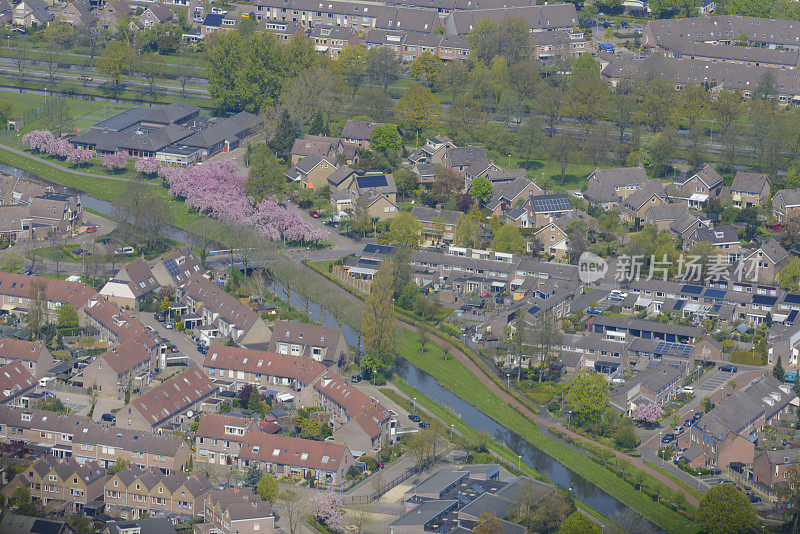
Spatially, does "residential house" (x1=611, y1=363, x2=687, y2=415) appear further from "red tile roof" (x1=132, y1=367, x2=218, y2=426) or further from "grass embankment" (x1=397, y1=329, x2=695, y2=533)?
"red tile roof" (x1=132, y1=367, x2=218, y2=426)

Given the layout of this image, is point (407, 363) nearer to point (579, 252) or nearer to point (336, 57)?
point (579, 252)

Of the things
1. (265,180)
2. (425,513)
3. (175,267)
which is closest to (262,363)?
(175,267)

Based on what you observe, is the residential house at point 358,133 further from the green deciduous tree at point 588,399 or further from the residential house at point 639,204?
the green deciduous tree at point 588,399

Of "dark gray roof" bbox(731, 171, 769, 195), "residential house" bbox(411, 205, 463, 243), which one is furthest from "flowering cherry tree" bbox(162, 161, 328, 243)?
"dark gray roof" bbox(731, 171, 769, 195)

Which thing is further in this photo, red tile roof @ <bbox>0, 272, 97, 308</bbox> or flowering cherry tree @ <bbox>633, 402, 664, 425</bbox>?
red tile roof @ <bbox>0, 272, 97, 308</bbox>

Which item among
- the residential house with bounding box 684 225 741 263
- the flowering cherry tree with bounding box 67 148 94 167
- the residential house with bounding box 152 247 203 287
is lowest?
the residential house with bounding box 152 247 203 287

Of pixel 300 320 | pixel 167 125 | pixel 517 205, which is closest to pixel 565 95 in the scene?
pixel 517 205

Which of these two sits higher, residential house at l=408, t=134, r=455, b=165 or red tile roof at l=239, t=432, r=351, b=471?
residential house at l=408, t=134, r=455, b=165
